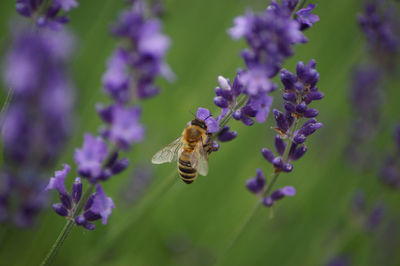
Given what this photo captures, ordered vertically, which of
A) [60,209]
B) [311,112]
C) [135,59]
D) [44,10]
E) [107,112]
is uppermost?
[311,112]

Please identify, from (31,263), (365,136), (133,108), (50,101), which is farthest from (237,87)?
(365,136)

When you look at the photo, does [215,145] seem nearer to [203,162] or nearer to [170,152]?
[203,162]

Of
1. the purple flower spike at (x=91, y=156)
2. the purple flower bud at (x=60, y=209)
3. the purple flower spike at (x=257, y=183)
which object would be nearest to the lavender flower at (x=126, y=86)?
the purple flower spike at (x=91, y=156)

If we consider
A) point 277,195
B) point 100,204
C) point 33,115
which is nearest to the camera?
point 33,115

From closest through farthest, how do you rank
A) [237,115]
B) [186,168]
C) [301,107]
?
[237,115]
[301,107]
[186,168]

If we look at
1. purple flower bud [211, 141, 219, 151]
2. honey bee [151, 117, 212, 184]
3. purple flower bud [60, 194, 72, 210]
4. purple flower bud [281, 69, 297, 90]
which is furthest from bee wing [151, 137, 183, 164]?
purple flower bud [281, 69, 297, 90]

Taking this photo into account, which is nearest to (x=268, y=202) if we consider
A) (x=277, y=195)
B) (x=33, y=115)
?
(x=277, y=195)
